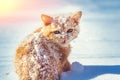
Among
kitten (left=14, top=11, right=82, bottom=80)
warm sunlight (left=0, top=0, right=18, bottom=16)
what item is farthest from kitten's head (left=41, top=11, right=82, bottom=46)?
warm sunlight (left=0, top=0, right=18, bottom=16)

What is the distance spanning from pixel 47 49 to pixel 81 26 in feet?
0.60

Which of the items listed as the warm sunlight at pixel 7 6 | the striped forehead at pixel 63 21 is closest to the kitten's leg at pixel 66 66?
the striped forehead at pixel 63 21

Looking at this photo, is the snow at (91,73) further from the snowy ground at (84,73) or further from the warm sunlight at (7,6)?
the warm sunlight at (7,6)

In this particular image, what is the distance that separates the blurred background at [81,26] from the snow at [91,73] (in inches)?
0.8

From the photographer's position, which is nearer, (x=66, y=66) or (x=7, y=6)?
(x=66, y=66)

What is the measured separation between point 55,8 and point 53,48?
0.69 ft

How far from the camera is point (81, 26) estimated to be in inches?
65.6

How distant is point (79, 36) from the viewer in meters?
1.64

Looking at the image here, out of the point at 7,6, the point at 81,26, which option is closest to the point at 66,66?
the point at 81,26

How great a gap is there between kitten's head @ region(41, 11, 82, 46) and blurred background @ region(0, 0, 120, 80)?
8 cm

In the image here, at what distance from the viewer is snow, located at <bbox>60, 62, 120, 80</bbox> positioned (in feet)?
5.19

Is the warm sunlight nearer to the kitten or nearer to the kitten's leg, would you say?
the kitten

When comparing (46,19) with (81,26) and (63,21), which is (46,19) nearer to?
(63,21)

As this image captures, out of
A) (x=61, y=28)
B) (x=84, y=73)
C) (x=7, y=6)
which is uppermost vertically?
(x=7, y=6)
